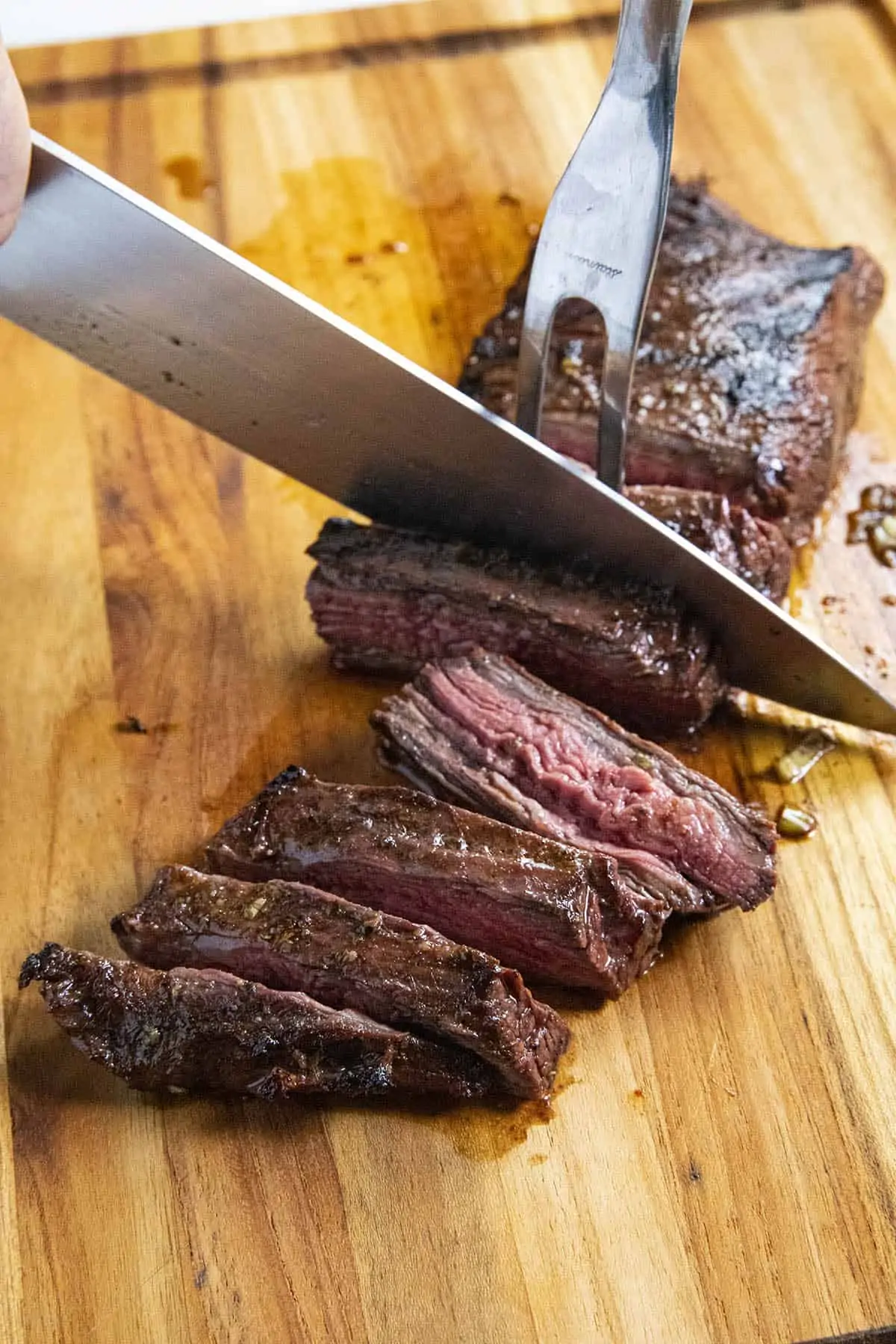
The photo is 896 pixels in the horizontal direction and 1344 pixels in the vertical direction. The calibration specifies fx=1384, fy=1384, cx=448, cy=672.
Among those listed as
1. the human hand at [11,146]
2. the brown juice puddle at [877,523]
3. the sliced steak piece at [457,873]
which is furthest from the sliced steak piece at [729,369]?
the human hand at [11,146]

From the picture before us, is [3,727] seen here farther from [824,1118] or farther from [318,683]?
[824,1118]

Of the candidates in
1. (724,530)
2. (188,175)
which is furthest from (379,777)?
(188,175)

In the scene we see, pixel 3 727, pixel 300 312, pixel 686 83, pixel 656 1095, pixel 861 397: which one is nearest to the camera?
pixel 656 1095

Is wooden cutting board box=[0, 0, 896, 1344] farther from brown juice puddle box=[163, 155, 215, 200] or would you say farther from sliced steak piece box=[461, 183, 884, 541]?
sliced steak piece box=[461, 183, 884, 541]

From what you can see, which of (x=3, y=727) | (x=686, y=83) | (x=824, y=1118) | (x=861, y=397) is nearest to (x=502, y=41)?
(x=686, y=83)

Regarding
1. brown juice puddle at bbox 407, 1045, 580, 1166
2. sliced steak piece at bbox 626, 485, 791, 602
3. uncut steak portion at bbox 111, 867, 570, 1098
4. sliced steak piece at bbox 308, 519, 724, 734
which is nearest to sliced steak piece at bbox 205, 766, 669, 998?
uncut steak portion at bbox 111, 867, 570, 1098

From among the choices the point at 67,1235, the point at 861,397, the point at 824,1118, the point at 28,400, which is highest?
the point at 861,397
